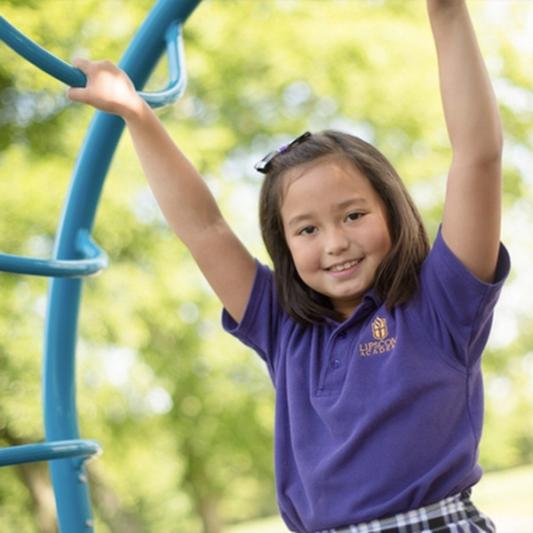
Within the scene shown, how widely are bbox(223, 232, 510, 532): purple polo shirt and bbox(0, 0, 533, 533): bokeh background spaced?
4.75m

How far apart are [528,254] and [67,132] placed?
3762 millimetres

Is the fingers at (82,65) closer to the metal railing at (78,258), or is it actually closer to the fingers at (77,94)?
the fingers at (77,94)

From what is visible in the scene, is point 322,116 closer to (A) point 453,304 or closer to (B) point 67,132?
(B) point 67,132

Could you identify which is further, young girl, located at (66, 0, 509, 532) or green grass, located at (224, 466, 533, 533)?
green grass, located at (224, 466, 533, 533)

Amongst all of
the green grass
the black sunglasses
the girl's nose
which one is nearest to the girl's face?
the girl's nose

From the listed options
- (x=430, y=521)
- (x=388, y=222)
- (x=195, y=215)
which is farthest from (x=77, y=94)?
(x=430, y=521)

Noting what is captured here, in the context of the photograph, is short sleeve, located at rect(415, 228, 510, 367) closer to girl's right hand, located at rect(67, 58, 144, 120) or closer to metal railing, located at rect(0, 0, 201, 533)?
girl's right hand, located at rect(67, 58, 144, 120)

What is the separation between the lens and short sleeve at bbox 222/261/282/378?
1.66 metres

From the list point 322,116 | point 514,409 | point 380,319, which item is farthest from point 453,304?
point 514,409

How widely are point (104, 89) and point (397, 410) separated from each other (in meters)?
0.64

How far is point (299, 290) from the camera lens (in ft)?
5.28

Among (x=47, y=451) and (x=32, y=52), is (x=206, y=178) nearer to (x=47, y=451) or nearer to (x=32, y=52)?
(x=47, y=451)

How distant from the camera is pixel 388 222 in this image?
153cm

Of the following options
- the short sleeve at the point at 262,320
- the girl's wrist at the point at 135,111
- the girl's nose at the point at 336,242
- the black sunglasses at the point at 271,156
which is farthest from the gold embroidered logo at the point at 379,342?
the girl's wrist at the point at 135,111
